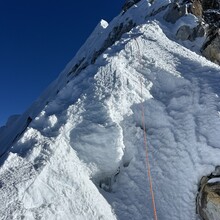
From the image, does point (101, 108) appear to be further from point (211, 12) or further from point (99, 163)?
point (211, 12)

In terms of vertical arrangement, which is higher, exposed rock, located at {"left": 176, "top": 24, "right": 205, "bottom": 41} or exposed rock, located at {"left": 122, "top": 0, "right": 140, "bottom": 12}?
exposed rock, located at {"left": 122, "top": 0, "right": 140, "bottom": 12}

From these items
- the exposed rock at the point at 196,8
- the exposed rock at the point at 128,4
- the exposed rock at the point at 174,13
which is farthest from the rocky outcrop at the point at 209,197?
the exposed rock at the point at 128,4

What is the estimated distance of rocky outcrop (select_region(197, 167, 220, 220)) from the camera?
781 centimetres

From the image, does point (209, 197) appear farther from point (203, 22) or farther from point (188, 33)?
point (203, 22)

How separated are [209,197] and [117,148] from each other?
9.41 feet

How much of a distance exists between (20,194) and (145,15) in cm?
2522

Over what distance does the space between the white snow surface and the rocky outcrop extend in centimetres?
20

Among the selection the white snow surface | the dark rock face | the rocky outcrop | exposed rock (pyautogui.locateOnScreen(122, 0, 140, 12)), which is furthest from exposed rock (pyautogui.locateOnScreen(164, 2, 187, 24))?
exposed rock (pyautogui.locateOnScreen(122, 0, 140, 12))

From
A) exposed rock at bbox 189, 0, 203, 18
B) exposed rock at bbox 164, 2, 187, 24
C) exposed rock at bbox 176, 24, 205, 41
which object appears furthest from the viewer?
exposed rock at bbox 189, 0, 203, 18

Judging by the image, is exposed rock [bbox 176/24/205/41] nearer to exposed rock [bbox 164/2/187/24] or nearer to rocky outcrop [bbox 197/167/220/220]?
exposed rock [bbox 164/2/187/24]

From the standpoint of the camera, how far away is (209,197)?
7992 millimetres

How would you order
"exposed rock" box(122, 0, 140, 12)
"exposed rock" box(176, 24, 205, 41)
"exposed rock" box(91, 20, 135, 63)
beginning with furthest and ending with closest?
"exposed rock" box(122, 0, 140, 12), "exposed rock" box(91, 20, 135, 63), "exposed rock" box(176, 24, 205, 41)

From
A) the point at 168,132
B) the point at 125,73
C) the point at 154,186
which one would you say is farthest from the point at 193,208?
the point at 125,73

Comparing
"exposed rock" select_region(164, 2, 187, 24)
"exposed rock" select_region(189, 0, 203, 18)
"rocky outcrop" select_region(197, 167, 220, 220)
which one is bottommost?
"rocky outcrop" select_region(197, 167, 220, 220)
